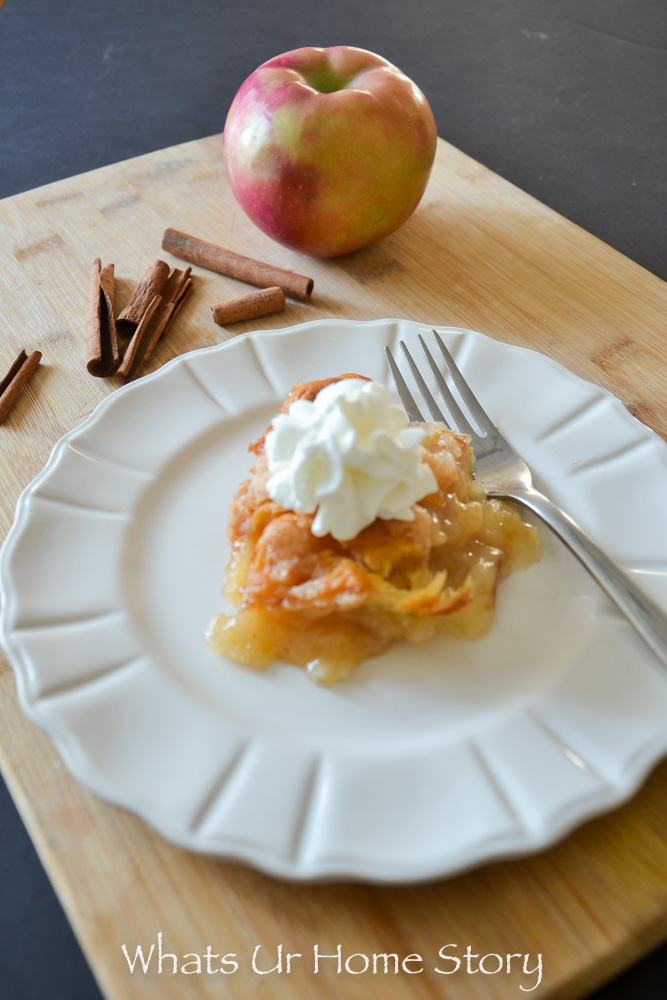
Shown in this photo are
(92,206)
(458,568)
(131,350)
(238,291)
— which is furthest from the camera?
(92,206)

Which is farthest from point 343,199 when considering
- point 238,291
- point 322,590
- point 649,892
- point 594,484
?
point 649,892

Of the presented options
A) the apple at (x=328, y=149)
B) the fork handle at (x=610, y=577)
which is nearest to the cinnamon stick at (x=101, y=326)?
the apple at (x=328, y=149)

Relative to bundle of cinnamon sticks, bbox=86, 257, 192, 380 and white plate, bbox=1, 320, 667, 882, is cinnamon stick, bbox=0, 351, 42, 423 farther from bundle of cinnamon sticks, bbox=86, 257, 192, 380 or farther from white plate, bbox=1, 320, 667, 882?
Result: white plate, bbox=1, 320, 667, 882

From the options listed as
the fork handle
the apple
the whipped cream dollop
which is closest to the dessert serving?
the whipped cream dollop

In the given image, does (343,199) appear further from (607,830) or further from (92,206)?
(607,830)

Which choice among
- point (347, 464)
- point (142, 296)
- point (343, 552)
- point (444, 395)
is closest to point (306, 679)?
point (343, 552)

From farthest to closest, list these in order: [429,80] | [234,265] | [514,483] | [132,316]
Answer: [429,80] → [234,265] → [132,316] → [514,483]

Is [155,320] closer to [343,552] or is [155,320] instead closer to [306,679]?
[343,552]
